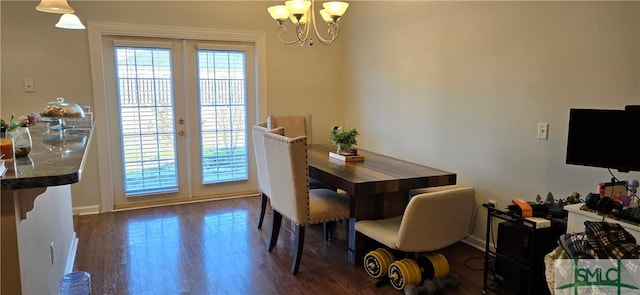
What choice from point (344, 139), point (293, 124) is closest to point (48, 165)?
point (344, 139)

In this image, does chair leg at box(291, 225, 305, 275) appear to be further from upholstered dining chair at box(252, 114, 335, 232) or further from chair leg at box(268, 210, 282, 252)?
upholstered dining chair at box(252, 114, 335, 232)

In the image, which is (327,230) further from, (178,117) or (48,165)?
(48,165)

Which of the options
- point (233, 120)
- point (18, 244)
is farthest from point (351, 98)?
point (18, 244)

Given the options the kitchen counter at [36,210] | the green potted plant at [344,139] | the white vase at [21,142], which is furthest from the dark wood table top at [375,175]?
the white vase at [21,142]

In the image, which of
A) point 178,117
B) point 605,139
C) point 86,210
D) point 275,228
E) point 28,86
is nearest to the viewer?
point 605,139

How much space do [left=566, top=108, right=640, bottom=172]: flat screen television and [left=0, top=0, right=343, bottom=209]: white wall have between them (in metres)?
3.34

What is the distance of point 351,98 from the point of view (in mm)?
5199

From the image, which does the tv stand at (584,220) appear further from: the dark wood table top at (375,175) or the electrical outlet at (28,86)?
the electrical outlet at (28,86)

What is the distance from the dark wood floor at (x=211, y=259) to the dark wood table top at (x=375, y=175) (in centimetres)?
64

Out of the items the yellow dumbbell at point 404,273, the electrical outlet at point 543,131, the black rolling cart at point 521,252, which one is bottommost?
the yellow dumbbell at point 404,273

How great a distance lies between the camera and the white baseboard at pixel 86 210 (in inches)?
166

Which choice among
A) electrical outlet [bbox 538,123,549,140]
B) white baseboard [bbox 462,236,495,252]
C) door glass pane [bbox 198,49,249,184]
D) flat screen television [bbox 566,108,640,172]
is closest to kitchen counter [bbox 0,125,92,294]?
door glass pane [bbox 198,49,249,184]

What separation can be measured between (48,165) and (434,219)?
2.00 meters

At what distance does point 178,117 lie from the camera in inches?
181
